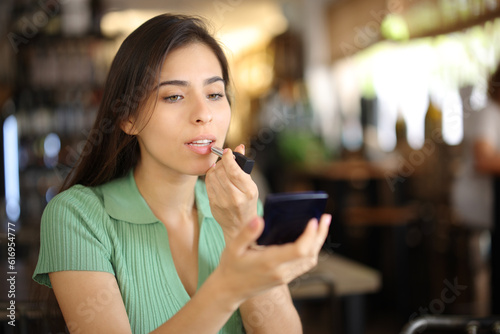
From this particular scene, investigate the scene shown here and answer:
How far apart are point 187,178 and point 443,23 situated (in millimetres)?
3701

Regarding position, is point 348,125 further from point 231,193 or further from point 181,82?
point 231,193

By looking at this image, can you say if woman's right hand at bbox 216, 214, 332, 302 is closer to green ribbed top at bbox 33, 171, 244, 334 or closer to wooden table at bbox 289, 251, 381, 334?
green ribbed top at bbox 33, 171, 244, 334

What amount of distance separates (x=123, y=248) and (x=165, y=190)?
0.58ft

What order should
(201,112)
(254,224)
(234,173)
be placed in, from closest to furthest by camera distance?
(254,224), (234,173), (201,112)

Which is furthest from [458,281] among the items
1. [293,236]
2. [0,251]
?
[293,236]

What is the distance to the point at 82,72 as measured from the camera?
5055mm

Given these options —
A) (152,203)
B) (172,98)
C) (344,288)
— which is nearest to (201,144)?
(172,98)

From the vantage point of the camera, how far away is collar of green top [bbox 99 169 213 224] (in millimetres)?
1251

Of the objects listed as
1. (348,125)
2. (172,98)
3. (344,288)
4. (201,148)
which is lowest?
(344,288)

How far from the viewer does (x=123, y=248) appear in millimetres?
1227

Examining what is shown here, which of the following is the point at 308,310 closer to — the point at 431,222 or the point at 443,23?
the point at 431,222

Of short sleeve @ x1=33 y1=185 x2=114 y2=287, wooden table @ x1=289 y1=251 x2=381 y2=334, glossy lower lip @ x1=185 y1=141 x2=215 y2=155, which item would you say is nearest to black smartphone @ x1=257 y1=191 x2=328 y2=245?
glossy lower lip @ x1=185 y1=141 x2=215 y2=155

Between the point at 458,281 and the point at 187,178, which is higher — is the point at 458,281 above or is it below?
below

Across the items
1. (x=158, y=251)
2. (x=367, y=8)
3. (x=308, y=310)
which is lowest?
(x=308, y=310)
